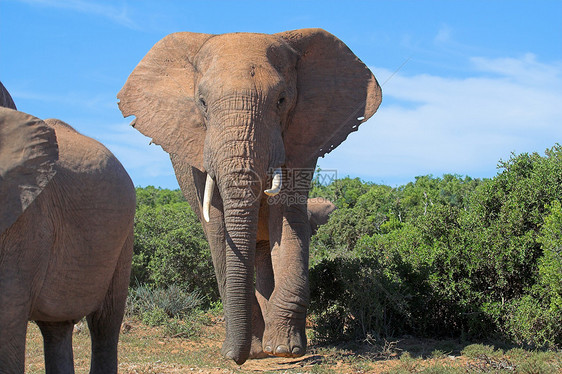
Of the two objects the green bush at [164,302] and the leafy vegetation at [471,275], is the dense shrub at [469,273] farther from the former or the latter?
the green bush at [164,302]

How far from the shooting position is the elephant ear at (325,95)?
6.82 metres

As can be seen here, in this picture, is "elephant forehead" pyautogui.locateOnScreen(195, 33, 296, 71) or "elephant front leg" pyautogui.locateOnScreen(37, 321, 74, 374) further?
"elephant forehead" pyautogui.locateOnScreen(195, 33, 296, 71)

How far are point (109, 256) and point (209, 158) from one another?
1.47 meters

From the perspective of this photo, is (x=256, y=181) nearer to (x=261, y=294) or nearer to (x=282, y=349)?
(x=282, y=349)

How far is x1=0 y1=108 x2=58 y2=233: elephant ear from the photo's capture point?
3.88m

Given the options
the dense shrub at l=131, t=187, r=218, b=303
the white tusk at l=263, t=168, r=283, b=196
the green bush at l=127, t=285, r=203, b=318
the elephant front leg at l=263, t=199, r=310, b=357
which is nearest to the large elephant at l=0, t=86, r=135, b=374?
the white tusk at l=263, t=168, r=283, b=196

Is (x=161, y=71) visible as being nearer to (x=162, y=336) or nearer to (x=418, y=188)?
(x=162, y=336)

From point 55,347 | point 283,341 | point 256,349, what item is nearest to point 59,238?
point 55,347

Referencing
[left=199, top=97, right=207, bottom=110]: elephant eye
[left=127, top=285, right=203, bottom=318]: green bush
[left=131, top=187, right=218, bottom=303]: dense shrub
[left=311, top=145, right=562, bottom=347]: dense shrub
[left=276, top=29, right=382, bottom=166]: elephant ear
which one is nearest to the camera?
[left=199, top=97, right=207, bottom=110]: elephant eye

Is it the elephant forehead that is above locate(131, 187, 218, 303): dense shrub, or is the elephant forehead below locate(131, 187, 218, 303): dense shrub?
above

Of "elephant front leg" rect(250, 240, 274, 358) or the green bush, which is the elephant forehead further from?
the green bush

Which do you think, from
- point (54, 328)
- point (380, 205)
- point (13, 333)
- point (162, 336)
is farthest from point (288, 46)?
point (380, 205)

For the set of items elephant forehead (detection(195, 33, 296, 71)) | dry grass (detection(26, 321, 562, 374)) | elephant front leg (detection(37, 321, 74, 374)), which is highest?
elephant forehead (detection(195, 33, 296, 71))

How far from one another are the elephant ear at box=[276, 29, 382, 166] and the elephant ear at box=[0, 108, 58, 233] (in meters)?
3.06
